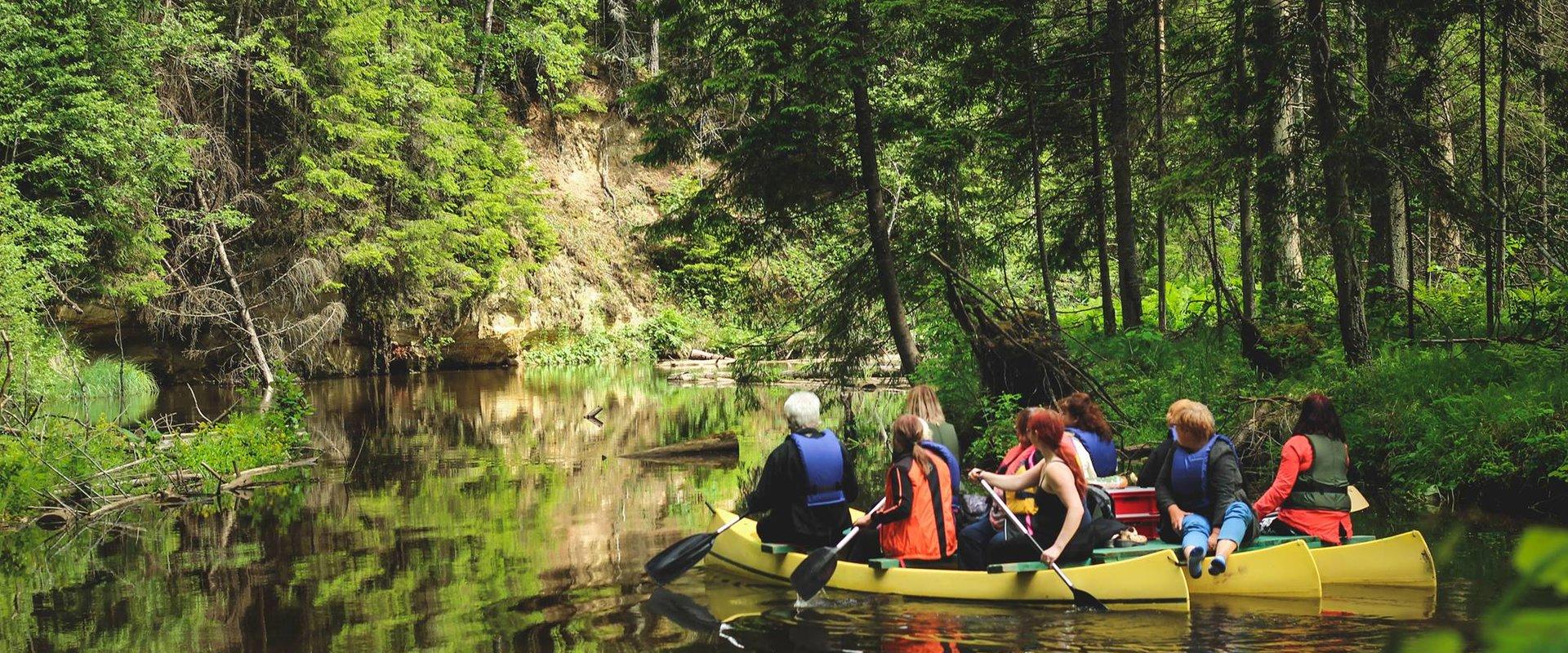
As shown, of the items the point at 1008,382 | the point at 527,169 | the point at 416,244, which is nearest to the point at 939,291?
the point at 1008,382

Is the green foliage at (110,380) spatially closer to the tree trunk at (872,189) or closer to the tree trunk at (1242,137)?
the tree trunk at (872,189)

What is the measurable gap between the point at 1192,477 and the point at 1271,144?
7.52 m

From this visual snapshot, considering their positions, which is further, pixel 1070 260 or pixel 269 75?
pixel 269 75

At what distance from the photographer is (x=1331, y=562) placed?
728 cm

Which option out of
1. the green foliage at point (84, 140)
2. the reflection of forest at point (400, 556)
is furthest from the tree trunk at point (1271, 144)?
the green foliage at point (84, 140)

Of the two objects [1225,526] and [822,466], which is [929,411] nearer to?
[822,466]

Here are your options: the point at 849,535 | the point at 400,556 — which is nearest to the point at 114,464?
the point at 400,556

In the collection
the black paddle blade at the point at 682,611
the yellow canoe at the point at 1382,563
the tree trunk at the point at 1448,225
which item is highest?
the tree trunk at the point at 1448,225

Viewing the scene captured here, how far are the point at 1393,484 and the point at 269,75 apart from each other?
87.0 ft

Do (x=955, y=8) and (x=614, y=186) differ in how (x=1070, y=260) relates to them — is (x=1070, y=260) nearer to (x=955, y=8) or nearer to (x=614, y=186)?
(x=955, y=8)

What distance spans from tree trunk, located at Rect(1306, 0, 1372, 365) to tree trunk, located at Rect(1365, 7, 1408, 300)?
261 millimetres

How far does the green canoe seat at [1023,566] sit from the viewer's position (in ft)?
23.4

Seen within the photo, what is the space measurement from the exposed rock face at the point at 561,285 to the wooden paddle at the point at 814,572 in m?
24.5

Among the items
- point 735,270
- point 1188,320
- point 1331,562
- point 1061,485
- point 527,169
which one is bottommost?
point 1331,562
